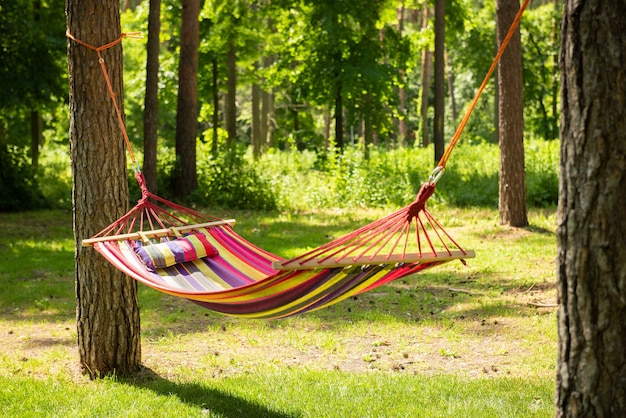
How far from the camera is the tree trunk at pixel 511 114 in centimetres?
825

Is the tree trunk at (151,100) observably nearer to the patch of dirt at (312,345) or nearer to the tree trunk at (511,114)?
the tree trunk at (511,114)

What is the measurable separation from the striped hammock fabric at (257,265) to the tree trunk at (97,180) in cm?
14

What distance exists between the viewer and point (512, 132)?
8.50 m

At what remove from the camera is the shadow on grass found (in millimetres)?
3568

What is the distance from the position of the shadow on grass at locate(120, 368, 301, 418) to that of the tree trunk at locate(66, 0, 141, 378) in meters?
0.18

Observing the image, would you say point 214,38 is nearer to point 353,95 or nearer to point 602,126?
point 353,95

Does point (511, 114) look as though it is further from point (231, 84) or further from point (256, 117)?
point (256, 117)

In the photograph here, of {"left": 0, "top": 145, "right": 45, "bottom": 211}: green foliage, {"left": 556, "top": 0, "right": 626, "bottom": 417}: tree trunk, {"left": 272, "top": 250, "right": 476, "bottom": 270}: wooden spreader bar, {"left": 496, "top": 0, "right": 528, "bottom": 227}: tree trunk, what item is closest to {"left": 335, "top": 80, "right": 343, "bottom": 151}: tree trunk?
{"left": 496, "top": 0, "right": 528, "bottom": 227}: tree trunk

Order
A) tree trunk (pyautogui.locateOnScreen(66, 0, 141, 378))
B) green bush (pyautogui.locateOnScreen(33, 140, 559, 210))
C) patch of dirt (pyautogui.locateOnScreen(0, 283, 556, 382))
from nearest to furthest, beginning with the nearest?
tree trunk (pyautogui.locateOnScreen(66, 0, 141, 378)) < patch of dirt (pyautogui.locateOnScreen(0, 283, 556, 382)) < green bush (pyautogui.locateOnScreen(33, 140, 559, 210))

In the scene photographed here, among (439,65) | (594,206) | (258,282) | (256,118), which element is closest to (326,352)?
(258,282)

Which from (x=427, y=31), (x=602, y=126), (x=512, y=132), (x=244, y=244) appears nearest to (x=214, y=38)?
(x=427, y=31)

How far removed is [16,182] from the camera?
10812mm

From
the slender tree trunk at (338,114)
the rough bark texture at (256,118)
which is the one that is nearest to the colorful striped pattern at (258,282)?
the slender tree trunk at (338,114)

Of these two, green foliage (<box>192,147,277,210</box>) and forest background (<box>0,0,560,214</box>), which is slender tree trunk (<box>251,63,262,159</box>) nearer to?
forest background (<box>0,0,560,214</box>)
